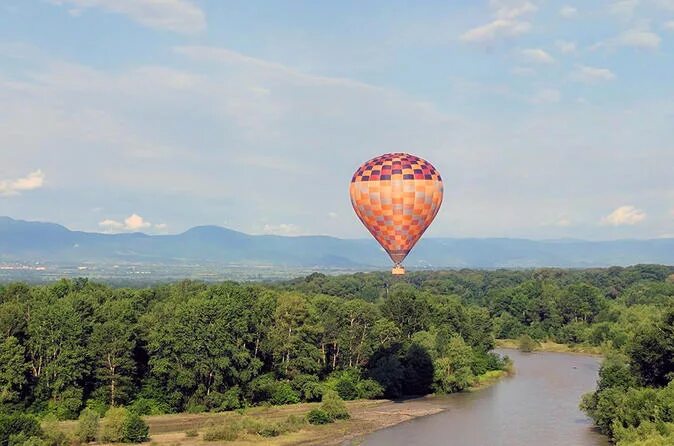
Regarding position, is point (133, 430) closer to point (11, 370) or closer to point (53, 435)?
point (53, 435)

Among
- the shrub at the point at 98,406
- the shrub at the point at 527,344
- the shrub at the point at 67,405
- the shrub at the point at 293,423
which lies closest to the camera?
the shrub at the point at 293,423

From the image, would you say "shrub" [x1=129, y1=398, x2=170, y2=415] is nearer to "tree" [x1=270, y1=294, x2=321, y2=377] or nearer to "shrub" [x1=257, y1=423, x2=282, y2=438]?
"tree" [x1=270, y1=294, x2=321, y2=377]

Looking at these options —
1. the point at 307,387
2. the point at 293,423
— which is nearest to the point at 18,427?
the point at 293,423

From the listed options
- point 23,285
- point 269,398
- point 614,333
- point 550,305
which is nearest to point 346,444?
point 269,398

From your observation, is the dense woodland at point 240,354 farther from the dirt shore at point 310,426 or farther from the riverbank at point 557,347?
the riverbank at point 557,347

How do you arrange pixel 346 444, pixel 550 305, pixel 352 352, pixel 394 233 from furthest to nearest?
pixel 550 305
pixel 352 352
pixel 394 233
pixel 346 444

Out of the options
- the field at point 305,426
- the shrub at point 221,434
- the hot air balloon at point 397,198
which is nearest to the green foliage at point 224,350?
the field at point 305,426

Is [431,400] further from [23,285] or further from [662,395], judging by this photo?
[23,285]
